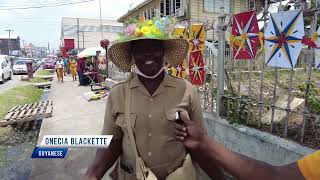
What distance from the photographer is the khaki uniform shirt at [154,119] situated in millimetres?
1939

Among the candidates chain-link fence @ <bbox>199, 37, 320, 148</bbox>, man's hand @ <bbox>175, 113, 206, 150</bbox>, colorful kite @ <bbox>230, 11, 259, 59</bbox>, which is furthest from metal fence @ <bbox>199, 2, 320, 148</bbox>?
man's hand @ <bbox>175, 113, 206, 150</bbox>

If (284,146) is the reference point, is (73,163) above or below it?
below

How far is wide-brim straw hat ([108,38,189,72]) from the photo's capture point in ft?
7.39

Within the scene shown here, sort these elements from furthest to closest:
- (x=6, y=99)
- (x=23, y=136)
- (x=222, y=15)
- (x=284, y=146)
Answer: (x=6, y=99) < (x=23, y=136) < (x=222, y=15) < (x=284, y=146)

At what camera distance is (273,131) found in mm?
3445

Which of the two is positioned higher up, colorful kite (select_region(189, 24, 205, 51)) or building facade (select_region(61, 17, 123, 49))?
building facade (select_region(61, 17, 123, 49))

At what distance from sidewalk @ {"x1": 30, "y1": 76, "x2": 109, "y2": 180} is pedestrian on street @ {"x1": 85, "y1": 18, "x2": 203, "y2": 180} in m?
1.26

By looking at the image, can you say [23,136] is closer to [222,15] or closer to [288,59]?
[222,15]

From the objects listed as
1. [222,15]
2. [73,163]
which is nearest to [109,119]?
[222,15]

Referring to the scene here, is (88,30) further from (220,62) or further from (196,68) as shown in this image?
(220,62)

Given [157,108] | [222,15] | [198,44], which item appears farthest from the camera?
[198,44]

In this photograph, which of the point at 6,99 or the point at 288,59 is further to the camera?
the point at 6,99

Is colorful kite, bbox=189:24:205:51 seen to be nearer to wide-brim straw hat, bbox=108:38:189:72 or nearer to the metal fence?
the metal fence

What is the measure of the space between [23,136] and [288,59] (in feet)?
23.5
